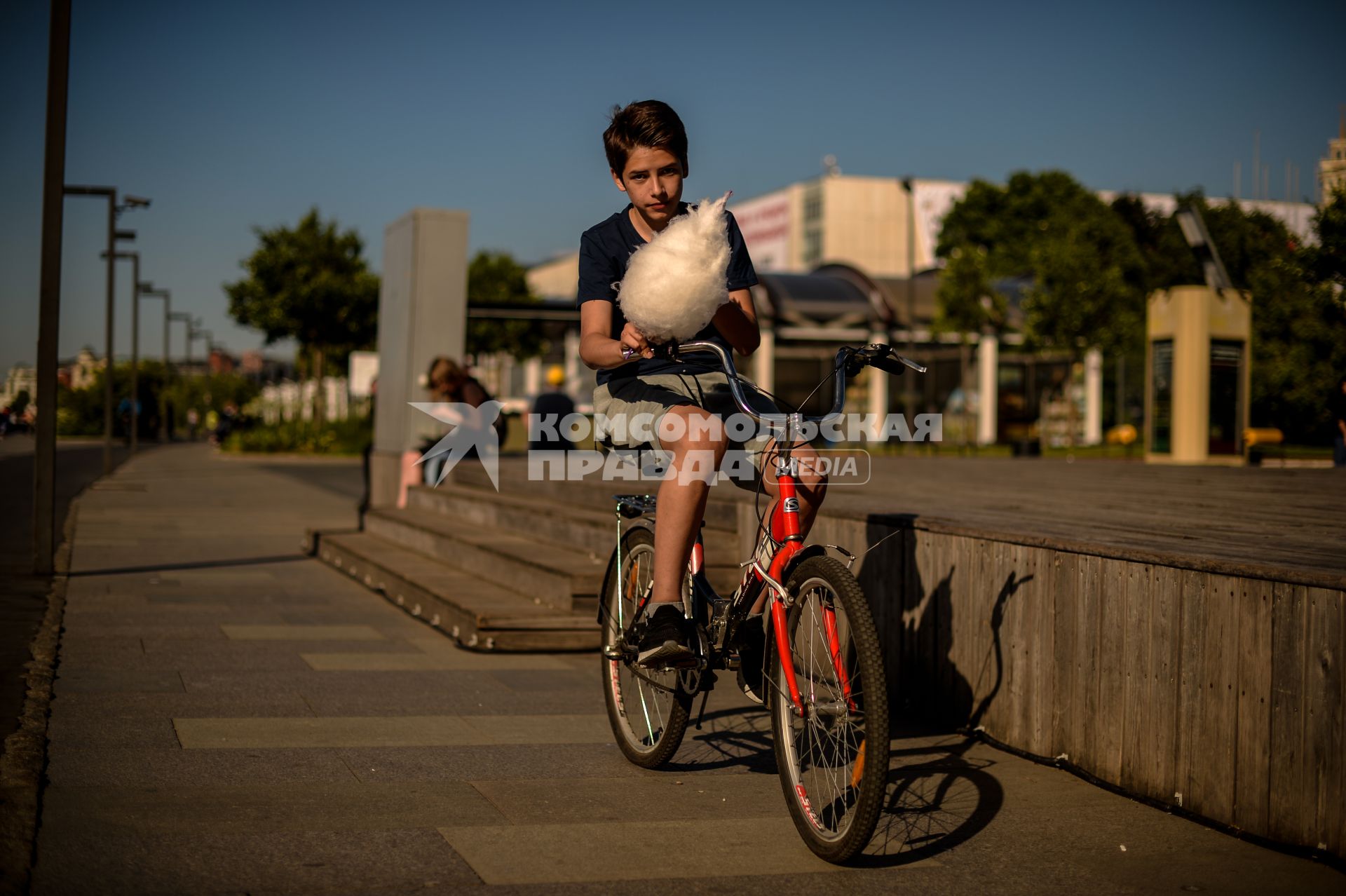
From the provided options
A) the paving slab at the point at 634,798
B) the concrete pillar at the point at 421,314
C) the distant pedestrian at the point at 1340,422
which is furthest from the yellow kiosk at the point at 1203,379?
the paving slab at the point at 634,798

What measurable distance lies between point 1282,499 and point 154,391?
4646cm

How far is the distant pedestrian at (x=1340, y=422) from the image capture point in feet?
57.5

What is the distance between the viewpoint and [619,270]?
Answer: 4.33 m

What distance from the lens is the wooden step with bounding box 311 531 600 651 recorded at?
726 cm

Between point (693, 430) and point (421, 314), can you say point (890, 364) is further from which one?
point (421, 314)

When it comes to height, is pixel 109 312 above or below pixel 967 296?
below

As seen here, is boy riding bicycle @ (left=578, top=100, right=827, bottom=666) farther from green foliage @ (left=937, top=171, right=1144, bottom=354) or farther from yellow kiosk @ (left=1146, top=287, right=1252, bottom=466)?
green foliage @ (left=937, top=171, right=1144, bottom=354)

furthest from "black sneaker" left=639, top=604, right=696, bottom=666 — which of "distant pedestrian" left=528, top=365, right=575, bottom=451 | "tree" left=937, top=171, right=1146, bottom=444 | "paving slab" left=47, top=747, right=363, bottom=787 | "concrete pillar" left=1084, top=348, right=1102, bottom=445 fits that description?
"concrete pillar" left=1084, top=348, right=1102, bottom=445

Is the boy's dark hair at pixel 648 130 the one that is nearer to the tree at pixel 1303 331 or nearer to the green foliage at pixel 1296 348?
the tree at pixel 1303 331

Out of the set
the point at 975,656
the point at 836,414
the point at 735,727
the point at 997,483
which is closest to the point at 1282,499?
the point at 997,483

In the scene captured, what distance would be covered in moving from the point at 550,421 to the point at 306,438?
2602cm

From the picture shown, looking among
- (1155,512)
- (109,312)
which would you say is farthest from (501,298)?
(1155,512)

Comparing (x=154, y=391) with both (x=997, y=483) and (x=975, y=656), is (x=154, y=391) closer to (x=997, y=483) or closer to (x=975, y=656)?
(x=997, y=483)

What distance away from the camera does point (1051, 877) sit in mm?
3582
